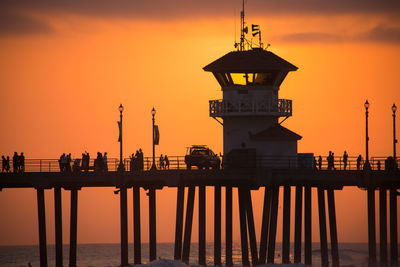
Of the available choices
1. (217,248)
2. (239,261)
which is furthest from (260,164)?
(239,261)

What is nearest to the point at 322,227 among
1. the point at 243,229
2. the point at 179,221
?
the point at 243,229

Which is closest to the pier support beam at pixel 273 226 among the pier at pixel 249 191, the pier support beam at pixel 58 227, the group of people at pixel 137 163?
the pier at pixel 249 191

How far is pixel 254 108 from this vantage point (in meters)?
87.2

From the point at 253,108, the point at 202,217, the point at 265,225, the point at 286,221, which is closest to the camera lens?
the point at 265,225

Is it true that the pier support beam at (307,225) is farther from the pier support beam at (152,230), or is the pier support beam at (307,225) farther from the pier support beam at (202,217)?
the pier support beam at (152,230)

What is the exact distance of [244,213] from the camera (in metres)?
88.5

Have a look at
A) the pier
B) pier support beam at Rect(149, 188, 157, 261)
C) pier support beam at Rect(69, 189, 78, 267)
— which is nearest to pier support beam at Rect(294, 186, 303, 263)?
the pier

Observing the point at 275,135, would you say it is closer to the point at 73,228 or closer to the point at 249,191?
the point at 249,191

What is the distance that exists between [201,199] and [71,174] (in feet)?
37.9

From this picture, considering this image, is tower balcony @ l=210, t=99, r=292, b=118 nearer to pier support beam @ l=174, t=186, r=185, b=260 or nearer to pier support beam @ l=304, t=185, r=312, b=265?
pier support beam @ l=304, t=185, r=312, b=265

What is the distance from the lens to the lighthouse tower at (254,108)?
284 ft

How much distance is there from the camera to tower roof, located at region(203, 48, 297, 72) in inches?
3447

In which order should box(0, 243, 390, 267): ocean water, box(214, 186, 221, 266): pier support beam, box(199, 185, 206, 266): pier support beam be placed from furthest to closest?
1. box(0, 243, 390, 267): ocean water
2. box(214, 186, 221, 266): pier support beam
3. box(199, 185, 206, 266): pier support beam

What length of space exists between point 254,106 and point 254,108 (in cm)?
23
